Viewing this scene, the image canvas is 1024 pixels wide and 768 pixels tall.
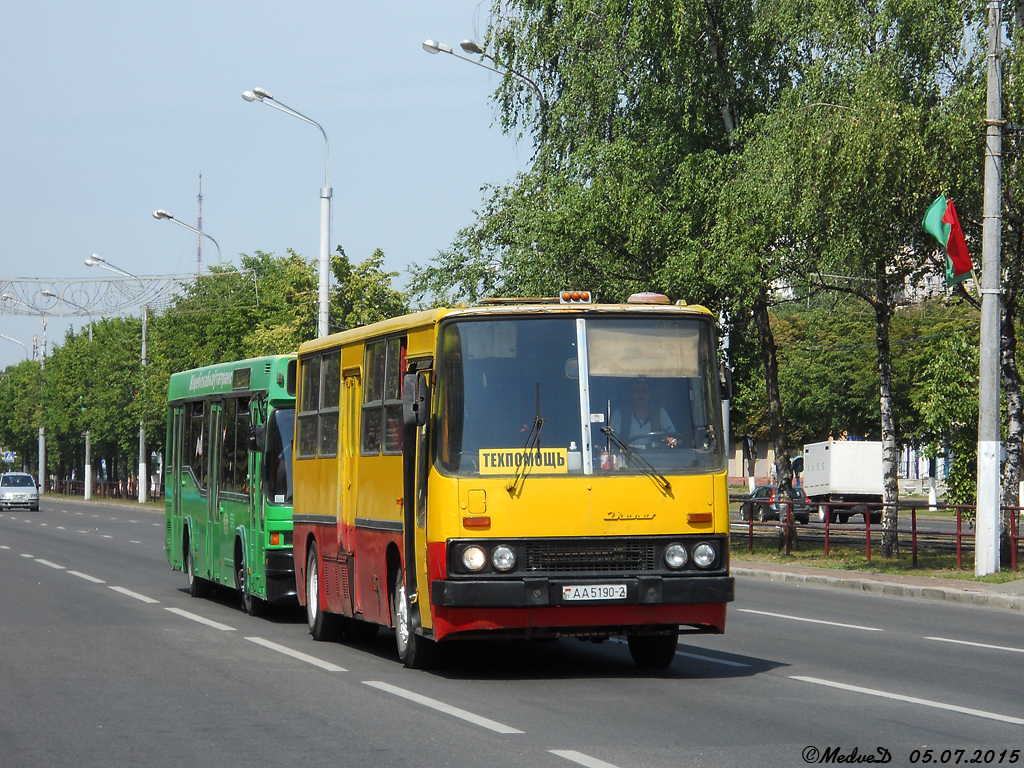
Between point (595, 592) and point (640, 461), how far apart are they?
1.05 m

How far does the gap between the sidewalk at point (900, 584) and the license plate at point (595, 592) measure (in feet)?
34.3

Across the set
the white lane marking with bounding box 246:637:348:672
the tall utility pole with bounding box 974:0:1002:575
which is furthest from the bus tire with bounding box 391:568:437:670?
the tall utility pole with bounding box 974:0:1002:575

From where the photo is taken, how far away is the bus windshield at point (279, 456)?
1789 centimetres

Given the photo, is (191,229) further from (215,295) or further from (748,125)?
(748,125)

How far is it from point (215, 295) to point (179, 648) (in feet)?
151

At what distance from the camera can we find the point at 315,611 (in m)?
16.0

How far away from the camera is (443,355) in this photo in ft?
40.1

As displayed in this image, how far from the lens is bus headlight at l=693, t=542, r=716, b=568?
1208cm

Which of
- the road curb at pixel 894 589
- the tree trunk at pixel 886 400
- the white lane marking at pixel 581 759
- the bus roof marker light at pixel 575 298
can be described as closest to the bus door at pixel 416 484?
the bus roof marker light at pixel 575 298

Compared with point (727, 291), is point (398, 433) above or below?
below

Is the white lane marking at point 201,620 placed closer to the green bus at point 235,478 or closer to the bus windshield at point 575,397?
the green bus at point 235,478

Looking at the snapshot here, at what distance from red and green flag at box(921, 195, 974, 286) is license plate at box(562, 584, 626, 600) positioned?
44.2 ft

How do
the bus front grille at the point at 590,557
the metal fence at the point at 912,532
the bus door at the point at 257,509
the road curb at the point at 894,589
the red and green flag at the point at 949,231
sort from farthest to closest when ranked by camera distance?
the metal fence at the point at 912,532
the red and green flag at the point at 949,231
the road curb at the point at 894,589
the bus door at the point at 257,509
the bus front grille at the point at 590,557

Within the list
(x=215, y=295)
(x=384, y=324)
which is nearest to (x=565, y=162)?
(x=384, y=324)
